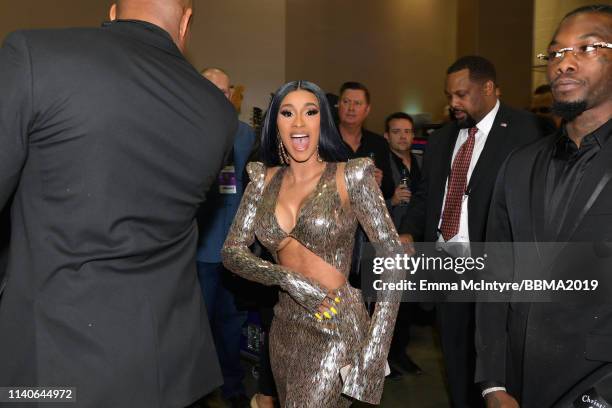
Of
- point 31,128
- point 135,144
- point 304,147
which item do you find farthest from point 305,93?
point 31,128

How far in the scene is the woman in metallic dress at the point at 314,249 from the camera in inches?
90.5

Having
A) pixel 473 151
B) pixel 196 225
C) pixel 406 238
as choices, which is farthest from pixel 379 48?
pixel 196 225

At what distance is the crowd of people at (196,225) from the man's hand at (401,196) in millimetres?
2122

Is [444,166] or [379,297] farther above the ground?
[444,166]

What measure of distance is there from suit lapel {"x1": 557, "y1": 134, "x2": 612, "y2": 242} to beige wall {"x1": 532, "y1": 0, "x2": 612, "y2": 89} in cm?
774

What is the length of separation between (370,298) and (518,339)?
1.21 meters

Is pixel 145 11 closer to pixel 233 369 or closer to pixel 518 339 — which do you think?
pixel 518 339

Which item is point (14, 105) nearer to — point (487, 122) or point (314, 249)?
point (314, 249)

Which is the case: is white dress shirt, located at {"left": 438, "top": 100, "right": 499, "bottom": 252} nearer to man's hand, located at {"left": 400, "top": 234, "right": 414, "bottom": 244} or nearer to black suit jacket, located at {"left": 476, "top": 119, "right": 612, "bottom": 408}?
man's hand, located at {"left": 400, "top": 234, "right": 414, "bottom": 244}

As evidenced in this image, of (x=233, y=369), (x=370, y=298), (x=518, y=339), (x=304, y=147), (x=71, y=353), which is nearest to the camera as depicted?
(x=71, y=353)

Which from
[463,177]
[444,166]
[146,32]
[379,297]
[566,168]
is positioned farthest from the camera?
[444,166]

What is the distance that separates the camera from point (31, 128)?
130 centimetres

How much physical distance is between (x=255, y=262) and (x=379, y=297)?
50 centimetres

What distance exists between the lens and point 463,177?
3453 millimetres
